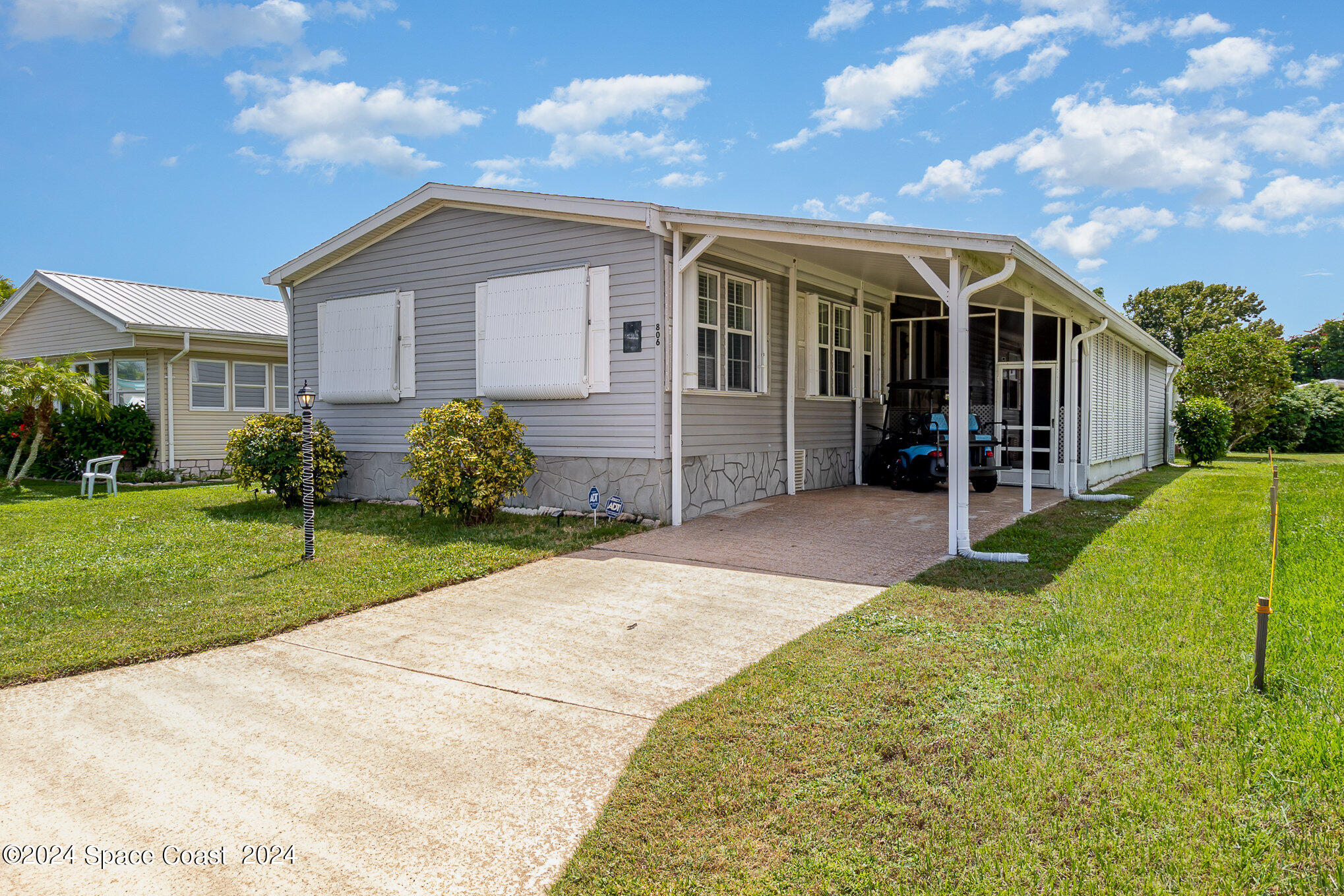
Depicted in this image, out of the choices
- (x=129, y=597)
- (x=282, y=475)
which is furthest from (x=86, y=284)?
(x=129, y=597)

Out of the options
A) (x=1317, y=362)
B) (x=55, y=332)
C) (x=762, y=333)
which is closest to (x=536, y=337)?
(x=762, y=333)

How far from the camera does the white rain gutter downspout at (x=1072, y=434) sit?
483 inches

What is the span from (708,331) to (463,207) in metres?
3.98

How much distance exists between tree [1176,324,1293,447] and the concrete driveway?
26.4m

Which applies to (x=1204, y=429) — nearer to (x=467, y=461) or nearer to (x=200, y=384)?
(x=467, y=461)

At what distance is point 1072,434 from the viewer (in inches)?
491

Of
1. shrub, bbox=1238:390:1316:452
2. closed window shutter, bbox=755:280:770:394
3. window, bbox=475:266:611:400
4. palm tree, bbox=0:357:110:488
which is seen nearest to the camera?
window, bbox=475:266:611:400

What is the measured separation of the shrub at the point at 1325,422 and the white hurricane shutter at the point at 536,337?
30.5 m

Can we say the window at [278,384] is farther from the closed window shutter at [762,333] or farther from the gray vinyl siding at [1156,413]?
the gray vinyl siding at [1156,413]

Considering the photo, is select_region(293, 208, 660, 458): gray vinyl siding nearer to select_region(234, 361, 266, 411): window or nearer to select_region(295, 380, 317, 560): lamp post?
select_region(295, 380, 317, 560): lamp post

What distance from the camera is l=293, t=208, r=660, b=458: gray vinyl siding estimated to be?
9508 mm

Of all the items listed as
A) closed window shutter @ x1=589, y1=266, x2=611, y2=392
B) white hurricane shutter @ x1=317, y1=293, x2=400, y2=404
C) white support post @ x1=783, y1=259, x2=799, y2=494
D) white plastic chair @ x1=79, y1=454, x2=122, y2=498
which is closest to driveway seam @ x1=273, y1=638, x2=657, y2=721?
closed window shutter @ x1=589, y1=266, x2=611, y2=392

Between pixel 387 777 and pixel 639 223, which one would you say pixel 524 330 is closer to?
pixel 639 223

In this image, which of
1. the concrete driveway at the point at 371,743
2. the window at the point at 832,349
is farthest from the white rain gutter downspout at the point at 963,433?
the window at the point at 832,349
